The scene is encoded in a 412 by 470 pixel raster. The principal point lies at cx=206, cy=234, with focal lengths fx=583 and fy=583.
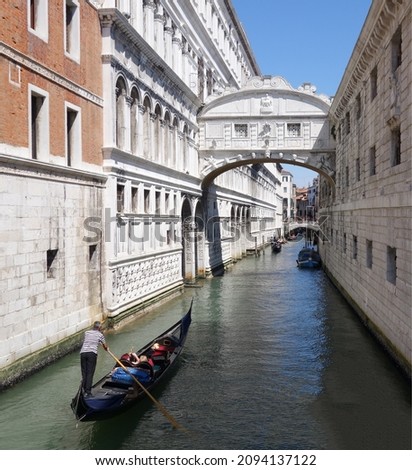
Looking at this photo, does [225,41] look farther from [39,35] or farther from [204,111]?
[39,35]

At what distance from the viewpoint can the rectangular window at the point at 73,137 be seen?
11930mm

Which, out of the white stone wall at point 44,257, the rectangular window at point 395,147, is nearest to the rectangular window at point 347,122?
the rectangular window at point 395,147

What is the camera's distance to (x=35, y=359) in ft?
32.1

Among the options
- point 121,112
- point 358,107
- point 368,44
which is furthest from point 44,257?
point 358,107

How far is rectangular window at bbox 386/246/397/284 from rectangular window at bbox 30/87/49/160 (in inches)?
256

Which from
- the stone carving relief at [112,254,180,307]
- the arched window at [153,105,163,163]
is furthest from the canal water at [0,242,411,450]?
the arched window at [153,105,163,163]

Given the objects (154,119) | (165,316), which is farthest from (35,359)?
(154,119)

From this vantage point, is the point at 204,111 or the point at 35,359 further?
the point at 204,111

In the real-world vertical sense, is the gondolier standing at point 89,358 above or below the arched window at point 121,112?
below

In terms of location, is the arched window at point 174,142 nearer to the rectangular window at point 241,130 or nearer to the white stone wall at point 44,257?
the rectangular window at point 241,130

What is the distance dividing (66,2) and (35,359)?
6940mm

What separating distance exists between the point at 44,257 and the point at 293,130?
1326 centimetres

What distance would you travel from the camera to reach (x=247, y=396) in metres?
9.05

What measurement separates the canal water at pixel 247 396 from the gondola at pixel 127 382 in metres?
0.29
